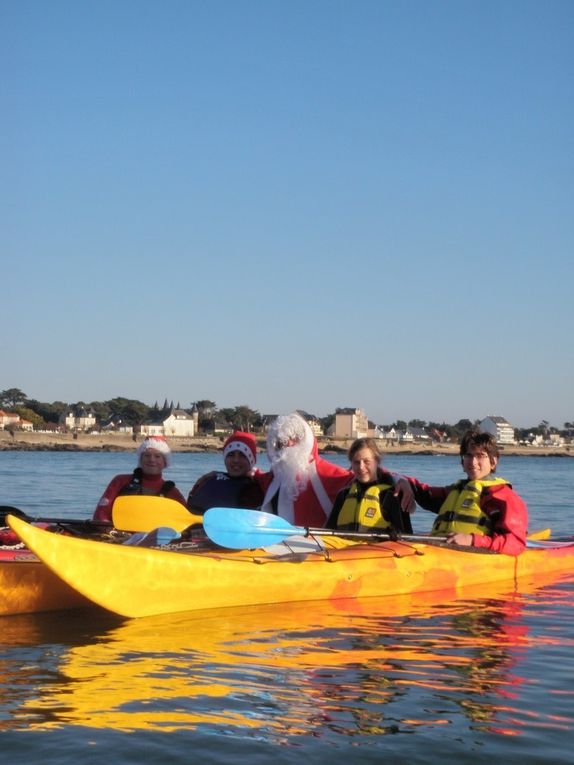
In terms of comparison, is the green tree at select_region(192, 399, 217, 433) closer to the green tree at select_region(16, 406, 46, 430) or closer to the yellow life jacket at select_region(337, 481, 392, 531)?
the green tree at select_region(16, 406, 46, 430)

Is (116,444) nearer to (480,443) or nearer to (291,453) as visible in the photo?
(291,453)

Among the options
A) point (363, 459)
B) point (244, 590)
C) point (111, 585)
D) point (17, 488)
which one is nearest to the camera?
point (111, 585)

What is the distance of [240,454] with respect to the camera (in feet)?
26.0

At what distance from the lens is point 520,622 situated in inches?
263

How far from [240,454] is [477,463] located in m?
1.82

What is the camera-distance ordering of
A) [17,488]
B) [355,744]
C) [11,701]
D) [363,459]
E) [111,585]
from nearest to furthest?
1. [355,744]
2. [11,701]
3. [111,585]
4. [363,459]
5. [17,488]

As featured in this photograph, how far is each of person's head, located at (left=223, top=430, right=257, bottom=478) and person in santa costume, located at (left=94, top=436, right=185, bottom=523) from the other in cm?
48

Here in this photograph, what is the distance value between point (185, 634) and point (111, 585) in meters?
0.52

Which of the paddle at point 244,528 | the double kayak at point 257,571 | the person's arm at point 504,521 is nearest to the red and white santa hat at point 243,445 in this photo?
the double kayak at point 257,571

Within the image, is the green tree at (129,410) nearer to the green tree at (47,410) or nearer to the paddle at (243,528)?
the green tree at (47,410)

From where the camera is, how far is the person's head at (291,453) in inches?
301

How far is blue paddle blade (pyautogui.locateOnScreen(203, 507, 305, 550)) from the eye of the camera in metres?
6.54

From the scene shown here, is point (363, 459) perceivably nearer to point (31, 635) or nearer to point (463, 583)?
point (463, 583)

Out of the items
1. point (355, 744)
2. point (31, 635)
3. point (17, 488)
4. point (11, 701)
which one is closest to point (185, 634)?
point (31, 635)
